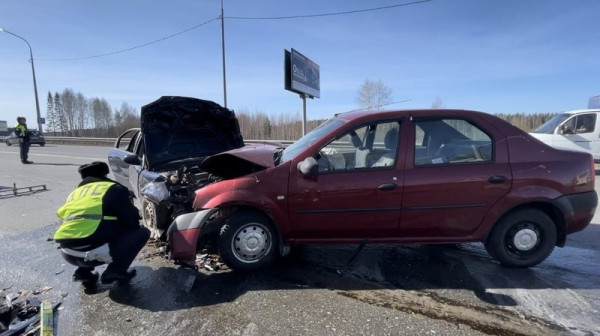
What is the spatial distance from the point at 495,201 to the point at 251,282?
2.64m

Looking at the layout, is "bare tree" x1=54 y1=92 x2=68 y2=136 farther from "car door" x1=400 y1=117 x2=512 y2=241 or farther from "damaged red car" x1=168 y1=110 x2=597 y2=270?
"car door" x1=400 y1=117 x2=512 y2=241

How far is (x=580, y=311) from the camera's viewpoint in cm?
296

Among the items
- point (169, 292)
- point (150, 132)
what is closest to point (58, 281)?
point (169, 292)

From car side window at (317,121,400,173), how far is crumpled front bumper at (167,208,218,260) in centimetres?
130

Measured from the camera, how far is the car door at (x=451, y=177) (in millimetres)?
3518

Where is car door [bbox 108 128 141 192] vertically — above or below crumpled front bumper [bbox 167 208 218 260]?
above

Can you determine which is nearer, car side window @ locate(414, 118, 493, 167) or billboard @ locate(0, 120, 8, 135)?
car side window @ locate(414, 118, 493, 167)

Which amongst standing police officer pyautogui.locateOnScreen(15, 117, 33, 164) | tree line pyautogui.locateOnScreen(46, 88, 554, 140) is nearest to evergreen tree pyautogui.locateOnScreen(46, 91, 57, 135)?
tree line pyautogui.locateOnScreen(46, 88, 554, 140)

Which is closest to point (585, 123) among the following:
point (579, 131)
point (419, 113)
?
point (579, 131)

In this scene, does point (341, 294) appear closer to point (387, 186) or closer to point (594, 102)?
point (387, 186)

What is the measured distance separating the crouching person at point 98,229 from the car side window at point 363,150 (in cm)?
204

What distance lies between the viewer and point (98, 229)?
3340 mm

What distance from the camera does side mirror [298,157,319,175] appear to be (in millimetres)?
3391

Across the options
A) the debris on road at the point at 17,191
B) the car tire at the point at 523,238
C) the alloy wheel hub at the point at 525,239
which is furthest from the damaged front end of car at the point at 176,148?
the debris on road at the point at 17,191
